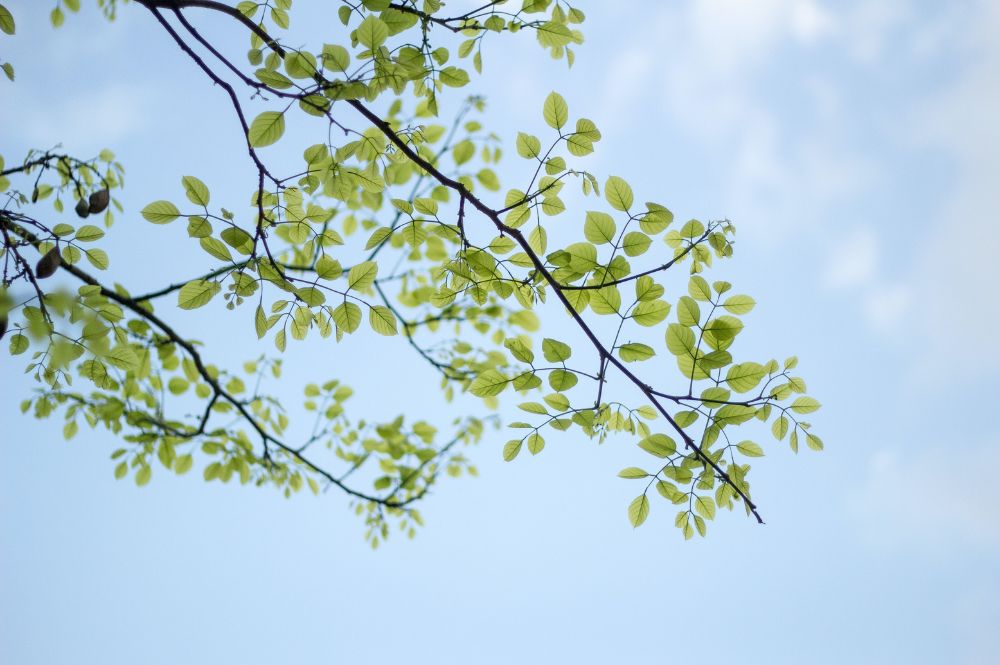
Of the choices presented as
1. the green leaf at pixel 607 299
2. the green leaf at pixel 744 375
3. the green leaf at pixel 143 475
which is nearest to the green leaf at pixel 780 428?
the green leaf at pixel 744 375

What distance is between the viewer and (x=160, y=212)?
191cm

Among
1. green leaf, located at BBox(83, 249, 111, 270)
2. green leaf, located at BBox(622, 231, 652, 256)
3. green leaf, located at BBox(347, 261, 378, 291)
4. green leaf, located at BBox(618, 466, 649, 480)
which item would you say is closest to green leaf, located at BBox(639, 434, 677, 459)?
green leaf, located at BBox(618, 466, 649, 480)

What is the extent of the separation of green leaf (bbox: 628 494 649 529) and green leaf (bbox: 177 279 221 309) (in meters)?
1.49

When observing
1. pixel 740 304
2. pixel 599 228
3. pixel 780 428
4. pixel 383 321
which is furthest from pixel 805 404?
pixel 383 321

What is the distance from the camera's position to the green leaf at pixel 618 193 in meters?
1.88

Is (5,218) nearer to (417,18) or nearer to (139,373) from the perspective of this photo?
(417,18)

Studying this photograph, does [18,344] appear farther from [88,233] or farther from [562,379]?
[562,379]

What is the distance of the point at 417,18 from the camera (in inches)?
74.4

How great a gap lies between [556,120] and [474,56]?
0.49 meters

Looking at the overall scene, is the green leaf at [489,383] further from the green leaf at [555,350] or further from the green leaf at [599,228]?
the green leaf at [599,228]

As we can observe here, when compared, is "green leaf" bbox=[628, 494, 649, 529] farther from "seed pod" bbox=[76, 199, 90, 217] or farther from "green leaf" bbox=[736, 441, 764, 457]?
"seed pod" bbox=[76, 199, 90, 217]

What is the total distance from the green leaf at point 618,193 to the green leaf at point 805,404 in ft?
2.73

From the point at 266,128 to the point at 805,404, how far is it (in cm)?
184

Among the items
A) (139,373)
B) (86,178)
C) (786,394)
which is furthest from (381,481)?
(786,394)
